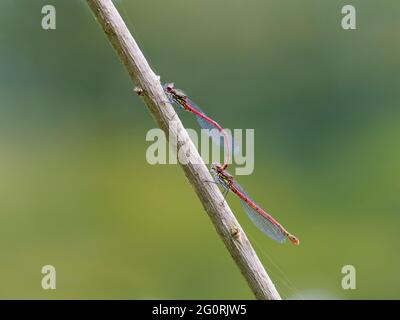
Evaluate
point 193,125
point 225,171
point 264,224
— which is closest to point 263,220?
point 264,224

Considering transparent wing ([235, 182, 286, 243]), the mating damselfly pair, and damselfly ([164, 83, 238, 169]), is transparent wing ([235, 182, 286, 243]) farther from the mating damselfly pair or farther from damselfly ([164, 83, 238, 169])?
damselfly ([164, 83, 238, 169])

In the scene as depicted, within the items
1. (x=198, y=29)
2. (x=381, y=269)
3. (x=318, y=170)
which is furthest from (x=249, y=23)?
(x=381, y=269)

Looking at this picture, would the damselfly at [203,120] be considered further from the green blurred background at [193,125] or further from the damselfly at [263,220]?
the green blurred background at [193,125]

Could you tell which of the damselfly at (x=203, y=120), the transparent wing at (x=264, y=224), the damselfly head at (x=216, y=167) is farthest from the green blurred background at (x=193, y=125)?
the damselfly head at (x=216, y=167)

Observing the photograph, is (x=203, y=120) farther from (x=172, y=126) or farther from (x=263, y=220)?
(x=172, y=126)

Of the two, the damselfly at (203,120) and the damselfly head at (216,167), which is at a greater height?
the damselfly at (203,120)

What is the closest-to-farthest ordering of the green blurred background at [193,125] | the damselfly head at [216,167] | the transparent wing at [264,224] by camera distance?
the damselfly head at [216,167], the transparent wing at [264,224], the green blurred background at [193,125]
